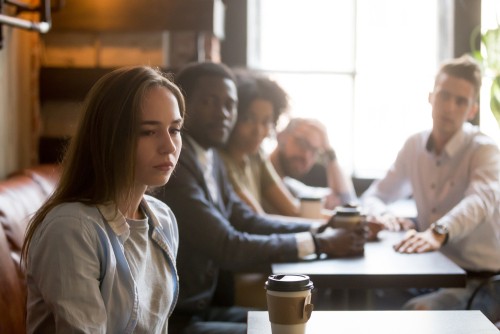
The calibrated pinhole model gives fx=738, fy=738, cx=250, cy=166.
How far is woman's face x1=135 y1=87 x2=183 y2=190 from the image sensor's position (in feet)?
4.94

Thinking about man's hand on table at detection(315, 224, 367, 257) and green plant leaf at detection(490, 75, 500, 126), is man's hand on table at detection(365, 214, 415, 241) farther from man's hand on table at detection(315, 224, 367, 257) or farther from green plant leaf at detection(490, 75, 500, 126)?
green plant leaf at detection(490, 75, 500, 126)

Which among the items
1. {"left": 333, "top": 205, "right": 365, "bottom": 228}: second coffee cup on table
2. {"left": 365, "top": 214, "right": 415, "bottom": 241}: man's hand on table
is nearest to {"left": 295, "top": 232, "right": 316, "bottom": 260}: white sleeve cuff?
{"left": 333, "top": 205, "right": 365, "bottom": 228}: second coffee cup on table

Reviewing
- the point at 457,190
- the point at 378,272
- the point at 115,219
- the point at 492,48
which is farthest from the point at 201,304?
the point at 492,48

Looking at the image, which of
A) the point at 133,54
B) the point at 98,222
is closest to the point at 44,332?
the point at 98,222

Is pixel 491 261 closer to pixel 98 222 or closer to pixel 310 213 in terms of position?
pixel 310 213

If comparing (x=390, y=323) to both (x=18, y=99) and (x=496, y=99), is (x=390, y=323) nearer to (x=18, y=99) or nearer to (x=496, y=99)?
(x=18, y=99)

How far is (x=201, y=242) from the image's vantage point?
2422mm

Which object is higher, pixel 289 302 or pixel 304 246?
pixel 289 302

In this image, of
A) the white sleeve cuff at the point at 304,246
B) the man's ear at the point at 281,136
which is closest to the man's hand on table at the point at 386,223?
the white sleeve cuff at the point at 304,246

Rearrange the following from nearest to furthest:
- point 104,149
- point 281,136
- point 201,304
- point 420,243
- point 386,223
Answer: point 104,149 → point 201,304 → point 420,243 → point 386,223 → point 281,136

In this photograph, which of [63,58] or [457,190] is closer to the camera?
[457,190]

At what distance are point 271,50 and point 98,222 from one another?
3.51 meters

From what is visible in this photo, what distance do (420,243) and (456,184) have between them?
621 millimetres

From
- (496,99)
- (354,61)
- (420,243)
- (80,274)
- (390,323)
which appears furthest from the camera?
(354,61)
